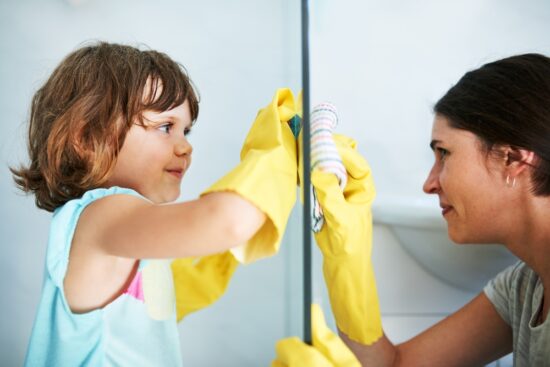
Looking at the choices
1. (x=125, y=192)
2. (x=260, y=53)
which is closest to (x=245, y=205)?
(x=125, y=192)

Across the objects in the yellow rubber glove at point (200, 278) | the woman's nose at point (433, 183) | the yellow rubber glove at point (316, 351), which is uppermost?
the woman's nose at point (433, 183)

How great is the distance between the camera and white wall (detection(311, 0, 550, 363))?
1.24 metres

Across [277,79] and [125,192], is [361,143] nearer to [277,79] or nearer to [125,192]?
[277,79]

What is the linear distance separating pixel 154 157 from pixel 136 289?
0.64 feet

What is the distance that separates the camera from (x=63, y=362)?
2.37ft

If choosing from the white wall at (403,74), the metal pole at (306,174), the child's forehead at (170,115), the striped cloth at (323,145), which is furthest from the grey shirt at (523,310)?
the child's forehead at (170,115)

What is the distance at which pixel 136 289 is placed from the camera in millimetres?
768

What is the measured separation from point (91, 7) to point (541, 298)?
1080 millimetres

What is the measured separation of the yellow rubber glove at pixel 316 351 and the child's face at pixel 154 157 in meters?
0.33

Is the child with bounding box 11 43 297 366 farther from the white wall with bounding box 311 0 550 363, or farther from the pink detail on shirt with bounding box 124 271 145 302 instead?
the white wall with bounding box 311 0 550 363

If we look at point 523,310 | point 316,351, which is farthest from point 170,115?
point 523,310

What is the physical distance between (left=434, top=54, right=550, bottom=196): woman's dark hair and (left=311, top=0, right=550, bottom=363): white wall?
0.40m

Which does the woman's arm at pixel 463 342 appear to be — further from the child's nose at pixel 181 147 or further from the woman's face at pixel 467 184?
the child's nose at pixel 181 147

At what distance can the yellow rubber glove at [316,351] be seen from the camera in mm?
515
